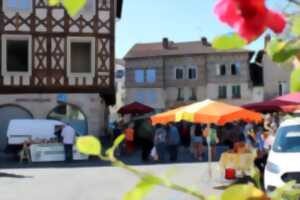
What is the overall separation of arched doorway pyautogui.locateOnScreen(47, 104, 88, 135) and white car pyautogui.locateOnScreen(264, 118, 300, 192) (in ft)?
61.0

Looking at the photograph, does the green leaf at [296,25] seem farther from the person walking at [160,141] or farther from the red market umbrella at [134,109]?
the red market umbrella at [134,109]

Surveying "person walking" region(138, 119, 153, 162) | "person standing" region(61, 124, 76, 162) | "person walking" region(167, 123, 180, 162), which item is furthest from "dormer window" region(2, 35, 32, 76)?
"person walking" region(167, 123, 180, 162)

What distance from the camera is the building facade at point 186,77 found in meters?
54.4

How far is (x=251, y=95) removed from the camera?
5456cm

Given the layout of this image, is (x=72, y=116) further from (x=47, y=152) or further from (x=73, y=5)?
(x=73, y=5)

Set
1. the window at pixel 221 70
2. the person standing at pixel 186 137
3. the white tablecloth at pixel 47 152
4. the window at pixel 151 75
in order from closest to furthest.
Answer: the white tablecloth at pixel 47 152, the person standing at pixel 186 137, the window at pixel 221 70, the window at pixel 151 75

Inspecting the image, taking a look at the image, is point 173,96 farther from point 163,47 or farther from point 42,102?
point 42,102

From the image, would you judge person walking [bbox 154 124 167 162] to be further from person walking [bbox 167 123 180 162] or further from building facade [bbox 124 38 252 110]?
building facade [bbox 124 38 252 110]

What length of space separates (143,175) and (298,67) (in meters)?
0.45

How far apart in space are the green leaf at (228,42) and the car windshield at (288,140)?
32.7 ft

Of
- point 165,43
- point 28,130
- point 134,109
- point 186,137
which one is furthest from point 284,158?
point 165,43

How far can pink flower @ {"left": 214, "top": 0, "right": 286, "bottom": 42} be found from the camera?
1.03 meters

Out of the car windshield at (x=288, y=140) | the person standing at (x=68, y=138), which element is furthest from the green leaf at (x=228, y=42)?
the person standing at (x=68, y=138)

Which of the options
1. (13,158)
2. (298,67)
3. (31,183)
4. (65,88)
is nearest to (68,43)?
(65,88)
